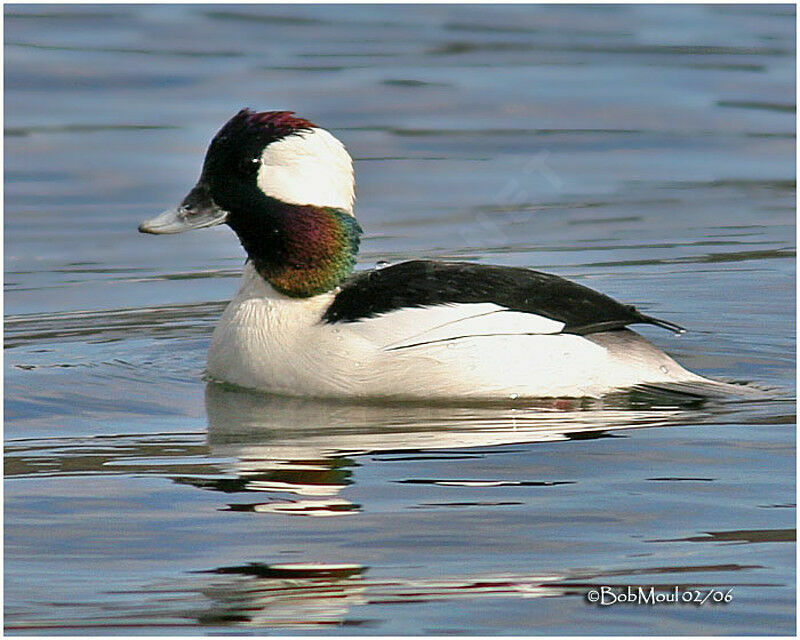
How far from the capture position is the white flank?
8.12m

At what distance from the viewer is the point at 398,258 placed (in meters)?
11.2

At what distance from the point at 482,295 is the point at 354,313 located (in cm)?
55

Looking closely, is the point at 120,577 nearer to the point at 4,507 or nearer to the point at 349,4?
the point at 4,507

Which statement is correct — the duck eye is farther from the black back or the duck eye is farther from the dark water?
the dark water

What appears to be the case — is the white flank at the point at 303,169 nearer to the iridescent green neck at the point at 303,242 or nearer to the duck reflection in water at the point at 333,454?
the iridescent green neck at the point at 303,242

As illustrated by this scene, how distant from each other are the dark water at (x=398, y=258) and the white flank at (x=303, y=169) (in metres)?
0.91

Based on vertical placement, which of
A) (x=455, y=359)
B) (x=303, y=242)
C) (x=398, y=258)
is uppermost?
(x=303, y=242)

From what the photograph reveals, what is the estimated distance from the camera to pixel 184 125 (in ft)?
48.4

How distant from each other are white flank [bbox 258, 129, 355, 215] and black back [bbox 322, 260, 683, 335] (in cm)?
46

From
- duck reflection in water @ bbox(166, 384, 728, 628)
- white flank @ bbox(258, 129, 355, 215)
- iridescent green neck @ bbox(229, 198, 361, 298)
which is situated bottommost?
duck reflection in water @ bbox(166, 384, 728, 628)

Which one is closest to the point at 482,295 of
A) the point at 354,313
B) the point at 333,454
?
the point at 354,313

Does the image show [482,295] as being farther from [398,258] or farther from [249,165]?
[398,258]

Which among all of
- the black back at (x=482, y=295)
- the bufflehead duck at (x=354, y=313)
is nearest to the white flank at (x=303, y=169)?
the bufflehead duck at (x=354, y=313)

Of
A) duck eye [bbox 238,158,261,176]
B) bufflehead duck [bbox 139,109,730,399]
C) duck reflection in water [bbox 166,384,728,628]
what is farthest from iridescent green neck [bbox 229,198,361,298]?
duck reflection in water [bbox 166,384,728,628]
